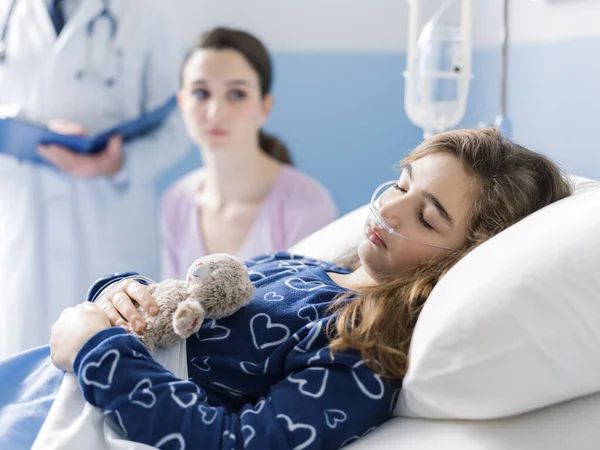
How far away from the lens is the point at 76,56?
2342 mm

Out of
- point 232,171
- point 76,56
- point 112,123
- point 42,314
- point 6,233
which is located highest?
point 76,56

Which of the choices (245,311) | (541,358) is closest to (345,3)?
(245,311)

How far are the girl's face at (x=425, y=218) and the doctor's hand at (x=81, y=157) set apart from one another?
1419 millimetres

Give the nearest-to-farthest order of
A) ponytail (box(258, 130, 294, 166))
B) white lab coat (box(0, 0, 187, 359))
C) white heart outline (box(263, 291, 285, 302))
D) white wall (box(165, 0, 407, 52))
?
white heart outline (box(263, 291, 285, 302)) → white lab coat (box(0, 0, 187, 359)) → ponytail (box(258, 130, 294, 166)) → white wall (box(165, 0, 407, 52))

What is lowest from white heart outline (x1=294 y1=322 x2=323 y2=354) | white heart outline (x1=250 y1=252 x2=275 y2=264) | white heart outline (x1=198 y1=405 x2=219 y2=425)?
white heart outline (x1=198 y1=405 x2=219 y2=425)

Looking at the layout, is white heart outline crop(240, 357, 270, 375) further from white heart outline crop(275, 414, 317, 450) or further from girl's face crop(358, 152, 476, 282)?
girl's face crop(358, 152, 476, 282)

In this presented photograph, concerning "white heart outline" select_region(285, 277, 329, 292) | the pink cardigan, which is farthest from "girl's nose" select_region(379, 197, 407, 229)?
the pink cardigan

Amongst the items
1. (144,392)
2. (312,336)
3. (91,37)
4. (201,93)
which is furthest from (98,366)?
(91,37)

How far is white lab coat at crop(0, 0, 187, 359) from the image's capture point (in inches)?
92.4

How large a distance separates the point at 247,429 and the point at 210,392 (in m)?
0.14

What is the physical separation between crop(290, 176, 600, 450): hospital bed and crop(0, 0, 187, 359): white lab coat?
5.34ft

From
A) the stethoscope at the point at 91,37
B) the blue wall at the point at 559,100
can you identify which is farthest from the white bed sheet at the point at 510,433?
the stethoscope at the point at 91,37

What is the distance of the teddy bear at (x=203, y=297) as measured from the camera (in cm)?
105

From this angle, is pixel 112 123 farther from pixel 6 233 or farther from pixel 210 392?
pixel 210 392
